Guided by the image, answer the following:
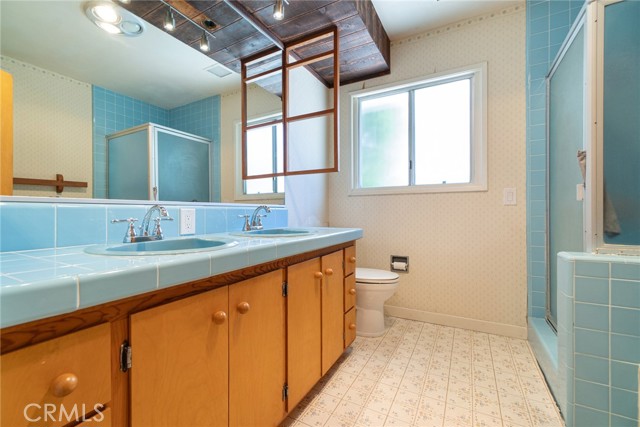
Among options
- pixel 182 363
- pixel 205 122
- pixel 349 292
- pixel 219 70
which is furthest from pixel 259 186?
pixel 182 363

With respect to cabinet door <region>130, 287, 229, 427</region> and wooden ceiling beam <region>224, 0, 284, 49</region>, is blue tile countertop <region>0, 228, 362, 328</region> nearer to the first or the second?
cabinet door <region>130, 287, 229, 427</region>

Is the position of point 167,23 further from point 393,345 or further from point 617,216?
point 393,345

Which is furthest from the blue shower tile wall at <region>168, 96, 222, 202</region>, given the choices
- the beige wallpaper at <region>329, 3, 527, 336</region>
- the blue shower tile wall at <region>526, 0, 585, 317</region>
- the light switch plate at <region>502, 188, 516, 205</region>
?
the blue shower tile wall at <region>526, 0, 585, 317</region>

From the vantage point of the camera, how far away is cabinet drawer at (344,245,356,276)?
5.19 ft

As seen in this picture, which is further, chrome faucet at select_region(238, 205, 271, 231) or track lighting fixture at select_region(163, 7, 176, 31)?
chrome faucet at select_region(238, 205, 271, 231)

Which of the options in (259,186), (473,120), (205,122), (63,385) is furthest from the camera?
(473,120)

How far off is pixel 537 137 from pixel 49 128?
2.65 metres

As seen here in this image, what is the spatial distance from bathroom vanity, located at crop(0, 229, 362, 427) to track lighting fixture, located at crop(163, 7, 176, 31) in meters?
1.13

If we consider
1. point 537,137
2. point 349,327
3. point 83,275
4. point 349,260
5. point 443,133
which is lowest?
point 349,327

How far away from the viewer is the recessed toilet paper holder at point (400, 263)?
7.62 ft

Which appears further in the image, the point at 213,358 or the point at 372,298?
the point at 372,298

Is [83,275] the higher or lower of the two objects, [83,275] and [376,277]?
the higher

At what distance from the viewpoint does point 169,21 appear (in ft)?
3.99

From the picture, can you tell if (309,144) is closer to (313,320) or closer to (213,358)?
(313,320)
